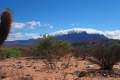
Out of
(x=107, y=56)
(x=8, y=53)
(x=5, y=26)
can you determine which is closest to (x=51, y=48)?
(x=107, y=56)

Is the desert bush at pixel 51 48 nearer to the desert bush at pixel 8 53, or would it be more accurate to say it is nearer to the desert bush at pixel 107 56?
the desert bush at pixel 107 56

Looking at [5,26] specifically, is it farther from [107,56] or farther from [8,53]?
[8,53]

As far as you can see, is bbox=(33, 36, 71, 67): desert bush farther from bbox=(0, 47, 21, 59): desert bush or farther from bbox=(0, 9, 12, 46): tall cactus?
bbox=(0, 47, 21, 59): desert bush

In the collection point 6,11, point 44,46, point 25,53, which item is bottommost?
point 25,53

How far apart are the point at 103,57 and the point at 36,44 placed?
807 cm

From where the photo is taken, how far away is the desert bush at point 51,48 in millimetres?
31531

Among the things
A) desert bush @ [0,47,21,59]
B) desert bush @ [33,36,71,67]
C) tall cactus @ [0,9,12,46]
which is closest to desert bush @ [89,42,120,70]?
desert bush @ [33,36,71,67]

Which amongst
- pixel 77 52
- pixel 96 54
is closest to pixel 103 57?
pixel 96 54

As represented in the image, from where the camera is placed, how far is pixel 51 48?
107 feet

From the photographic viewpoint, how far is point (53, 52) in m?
32.3

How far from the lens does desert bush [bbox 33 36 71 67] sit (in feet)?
103

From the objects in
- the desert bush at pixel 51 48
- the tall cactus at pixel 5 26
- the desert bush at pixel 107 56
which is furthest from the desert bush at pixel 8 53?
the tall cactus at pixel 5 26

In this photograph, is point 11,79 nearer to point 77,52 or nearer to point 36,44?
point 36,44

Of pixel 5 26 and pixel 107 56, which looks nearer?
pixel 5 26
